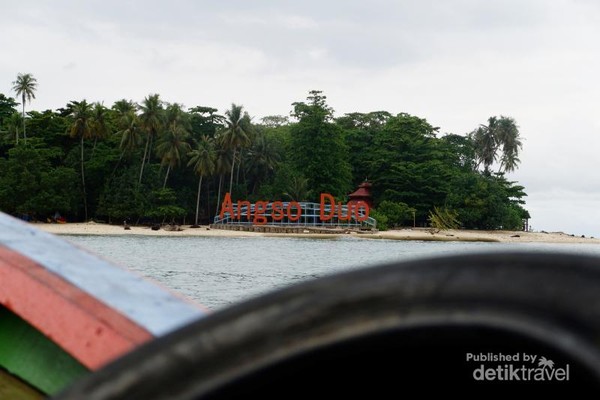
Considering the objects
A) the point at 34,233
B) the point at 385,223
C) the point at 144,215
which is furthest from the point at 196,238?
the point at 34,233

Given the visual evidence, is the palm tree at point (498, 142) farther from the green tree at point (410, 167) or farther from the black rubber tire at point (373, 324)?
the black rubber tire at point (373, 324)

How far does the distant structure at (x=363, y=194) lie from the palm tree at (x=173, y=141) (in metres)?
12.7

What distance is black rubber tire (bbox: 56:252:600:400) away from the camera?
1.74 ft

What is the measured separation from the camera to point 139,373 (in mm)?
600

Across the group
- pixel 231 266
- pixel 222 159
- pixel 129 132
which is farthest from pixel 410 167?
pixel 231 266

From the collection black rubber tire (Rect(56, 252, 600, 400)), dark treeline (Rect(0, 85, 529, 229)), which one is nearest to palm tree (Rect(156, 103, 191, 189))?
dark treeline (Rect(0, 85, 529, 229))

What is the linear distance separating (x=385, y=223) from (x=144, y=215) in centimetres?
1694

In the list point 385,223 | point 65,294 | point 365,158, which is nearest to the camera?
point 65,294

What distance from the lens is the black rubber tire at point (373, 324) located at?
1.74 ft

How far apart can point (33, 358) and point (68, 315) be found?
365 mm

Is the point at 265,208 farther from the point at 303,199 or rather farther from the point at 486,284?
the point at 486,284

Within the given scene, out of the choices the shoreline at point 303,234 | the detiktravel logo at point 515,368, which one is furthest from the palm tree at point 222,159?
the detiktravel logo at point 515,368

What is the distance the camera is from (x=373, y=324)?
570 mm

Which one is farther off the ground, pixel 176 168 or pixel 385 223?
pixel 176 168
